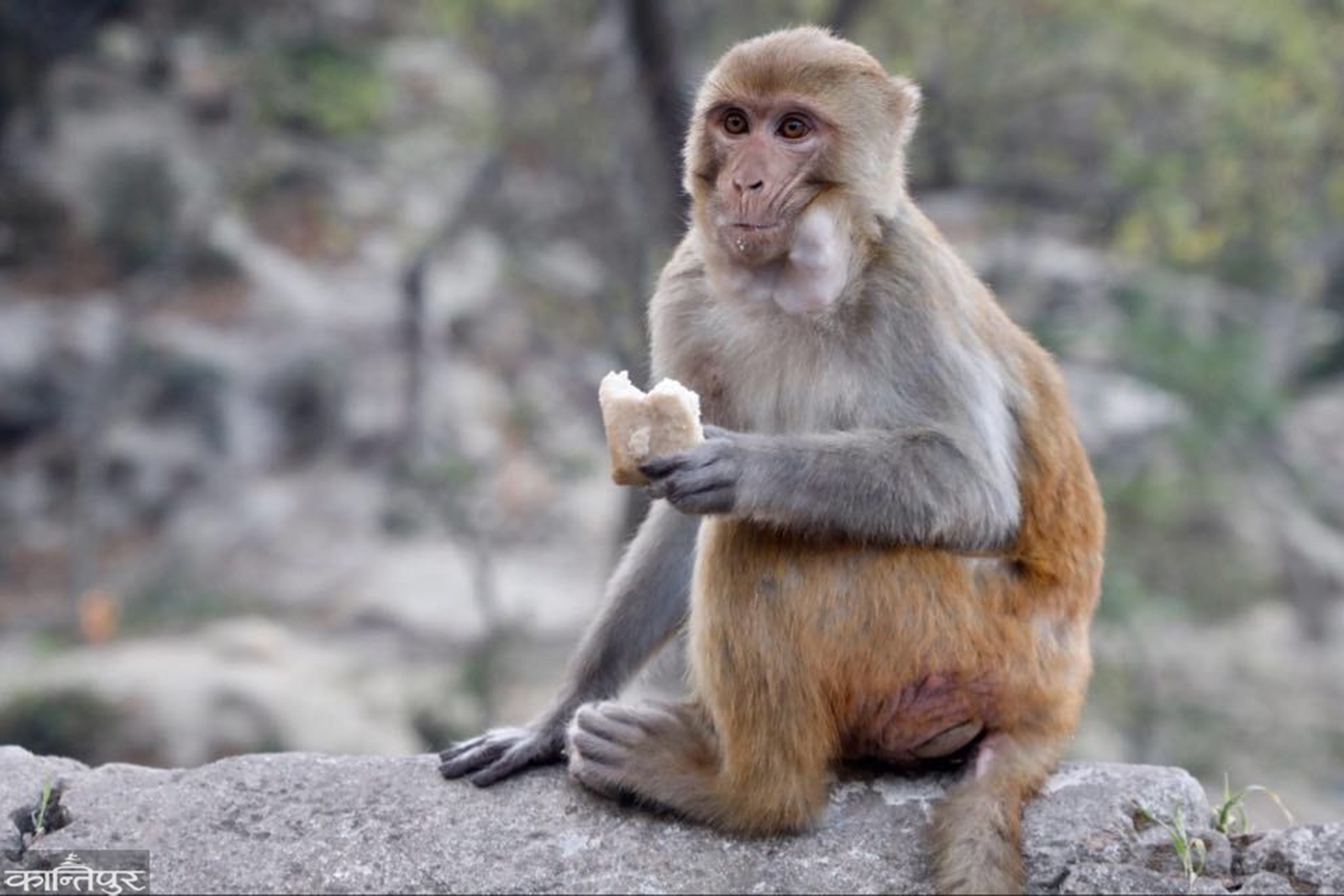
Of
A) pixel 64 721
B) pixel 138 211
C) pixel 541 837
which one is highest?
pixel 541 837

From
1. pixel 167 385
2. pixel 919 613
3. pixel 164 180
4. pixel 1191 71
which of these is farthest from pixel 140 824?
pixel 164 180

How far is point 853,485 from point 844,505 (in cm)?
5

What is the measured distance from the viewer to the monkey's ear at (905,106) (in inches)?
152

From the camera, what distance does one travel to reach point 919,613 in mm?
3549

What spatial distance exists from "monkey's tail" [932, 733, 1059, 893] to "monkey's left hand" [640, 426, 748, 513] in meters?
0.90

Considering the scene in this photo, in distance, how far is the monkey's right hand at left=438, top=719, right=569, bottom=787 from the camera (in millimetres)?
3924

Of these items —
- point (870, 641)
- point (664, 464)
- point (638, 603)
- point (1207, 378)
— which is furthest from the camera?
point (1207, 378)

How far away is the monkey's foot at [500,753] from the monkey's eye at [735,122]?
161cm

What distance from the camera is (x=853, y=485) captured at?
353 centimetres

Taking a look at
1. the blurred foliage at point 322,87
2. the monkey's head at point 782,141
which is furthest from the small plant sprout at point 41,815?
the blurred foliage at point 322,87

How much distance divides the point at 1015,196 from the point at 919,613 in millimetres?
8326

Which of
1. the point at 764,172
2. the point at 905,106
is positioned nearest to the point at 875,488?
the point at 764,172

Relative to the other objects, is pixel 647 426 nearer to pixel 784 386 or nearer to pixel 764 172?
pixel 784 386

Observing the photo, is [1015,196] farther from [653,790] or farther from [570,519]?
[653,790]
